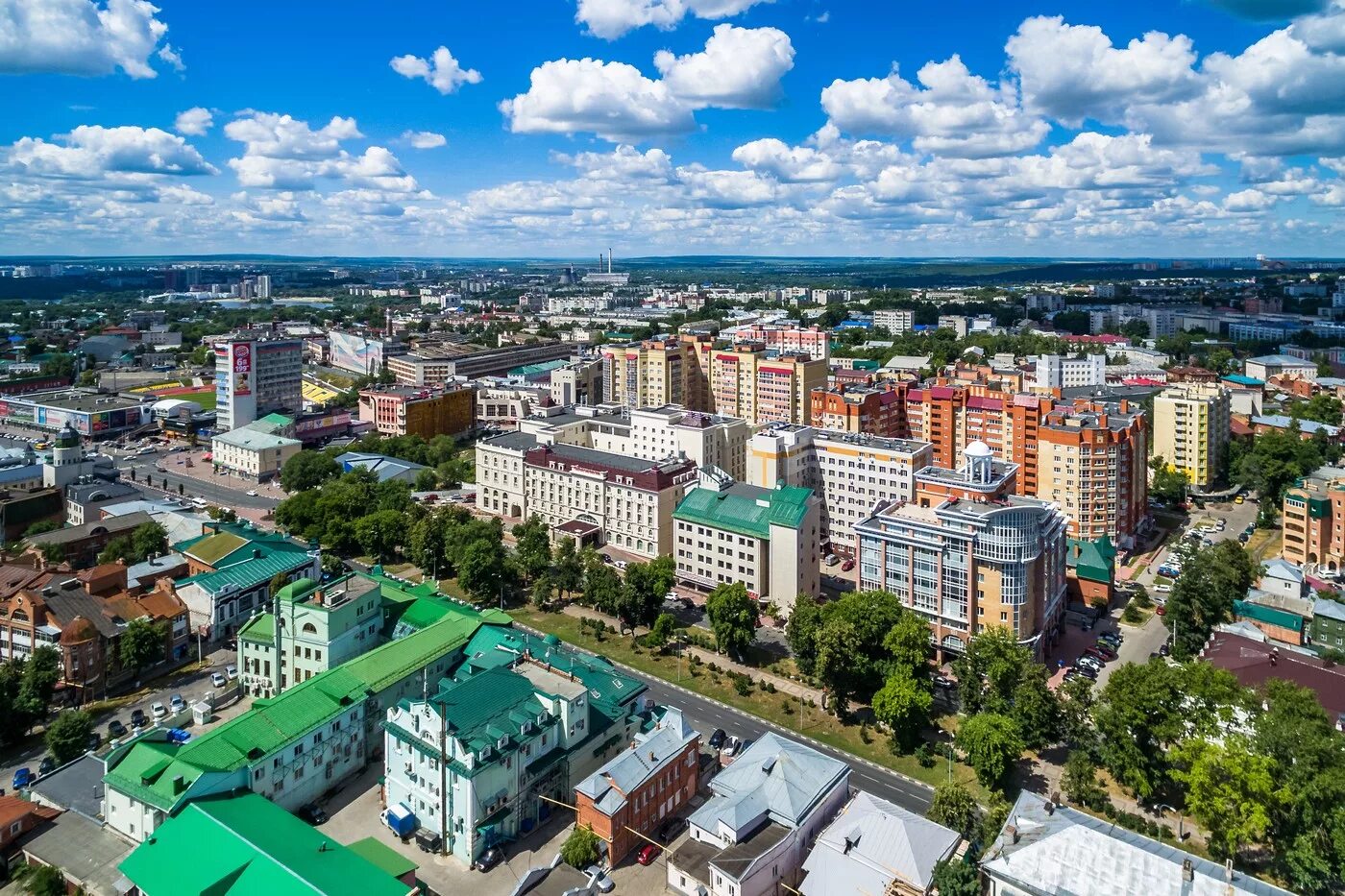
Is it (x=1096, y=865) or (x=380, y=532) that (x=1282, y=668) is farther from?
(x=380, y=532)

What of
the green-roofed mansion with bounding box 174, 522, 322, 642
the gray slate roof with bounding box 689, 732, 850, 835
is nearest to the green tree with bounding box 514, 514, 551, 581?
the green-roofed mansion with bounding box 174, 522, 322, 642

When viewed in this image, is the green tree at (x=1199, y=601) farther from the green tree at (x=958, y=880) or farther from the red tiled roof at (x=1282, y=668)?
the green tree at (x=958, y=880)

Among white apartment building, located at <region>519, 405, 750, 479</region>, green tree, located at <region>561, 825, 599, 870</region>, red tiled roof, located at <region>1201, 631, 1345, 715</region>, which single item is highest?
white apartment building, located at <region>519, 405, 750, 479</region>

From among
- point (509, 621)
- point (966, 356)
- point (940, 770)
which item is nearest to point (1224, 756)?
point (940, 770)

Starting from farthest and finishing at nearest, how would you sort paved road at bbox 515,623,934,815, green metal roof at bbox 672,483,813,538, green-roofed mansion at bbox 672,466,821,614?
green metal roof at bbox 672,483,813,538
green-roofed mansion at bbox 672,466,821,614
paved road at bbox 515,623,934,815

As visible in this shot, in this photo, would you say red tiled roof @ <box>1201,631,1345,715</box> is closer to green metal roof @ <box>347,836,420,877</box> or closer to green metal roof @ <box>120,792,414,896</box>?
green metal roof @ <box>347,836,420,877</box>

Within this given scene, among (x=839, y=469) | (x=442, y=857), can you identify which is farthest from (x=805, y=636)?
(x=839, y=469)
